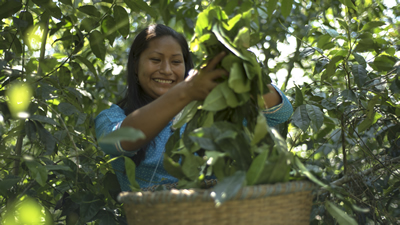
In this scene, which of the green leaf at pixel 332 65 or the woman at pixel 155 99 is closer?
the woman at pixel 155 99

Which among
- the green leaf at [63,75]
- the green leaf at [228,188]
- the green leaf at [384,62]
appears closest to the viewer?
the green leaf at [228,188]

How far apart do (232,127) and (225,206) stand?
0.48 ft

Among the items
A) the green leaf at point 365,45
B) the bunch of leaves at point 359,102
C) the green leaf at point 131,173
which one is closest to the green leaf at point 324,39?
the bunch of leaves at point 359,102

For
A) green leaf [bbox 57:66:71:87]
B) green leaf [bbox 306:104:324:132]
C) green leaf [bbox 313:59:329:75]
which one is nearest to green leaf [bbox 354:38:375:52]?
green leaf [bbox 313:59:329:75]

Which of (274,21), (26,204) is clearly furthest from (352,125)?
(274,21)

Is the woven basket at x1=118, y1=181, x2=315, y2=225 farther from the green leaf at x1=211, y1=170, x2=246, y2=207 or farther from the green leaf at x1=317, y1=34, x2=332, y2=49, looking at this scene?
the green leaf at x1=317, y1=34, x2=332, y2=49

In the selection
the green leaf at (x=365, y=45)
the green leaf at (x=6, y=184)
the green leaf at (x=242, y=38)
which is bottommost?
the green leaf at (x=6, y=184)

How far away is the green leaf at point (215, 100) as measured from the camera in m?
0.65

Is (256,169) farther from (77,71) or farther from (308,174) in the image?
(77,71)

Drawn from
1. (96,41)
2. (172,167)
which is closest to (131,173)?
(172,167)

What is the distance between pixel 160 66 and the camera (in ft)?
4.50

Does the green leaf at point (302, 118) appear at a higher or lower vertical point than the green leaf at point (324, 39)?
lower

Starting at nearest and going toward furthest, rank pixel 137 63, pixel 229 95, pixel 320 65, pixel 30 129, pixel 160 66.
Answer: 1. pixel 229 95
2. pixel 30 129
3. pixel 320 65
4. pixel 160 66
5. pixel 137 63

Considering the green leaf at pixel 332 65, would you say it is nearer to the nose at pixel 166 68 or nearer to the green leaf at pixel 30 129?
the nose at pixel 166 68
